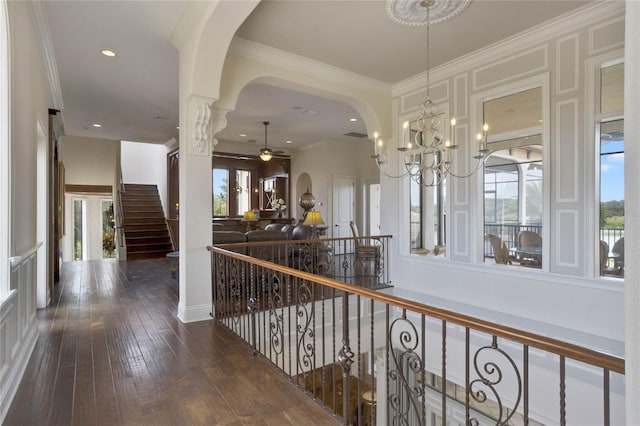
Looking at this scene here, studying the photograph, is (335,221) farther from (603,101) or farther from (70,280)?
(603,101)

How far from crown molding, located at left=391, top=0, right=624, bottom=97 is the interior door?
472 cm

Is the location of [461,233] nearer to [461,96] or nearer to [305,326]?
[461,96]

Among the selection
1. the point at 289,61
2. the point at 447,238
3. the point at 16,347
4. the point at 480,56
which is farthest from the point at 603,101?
the point at 16,347

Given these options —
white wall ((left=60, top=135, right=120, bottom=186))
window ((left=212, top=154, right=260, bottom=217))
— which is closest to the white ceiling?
window ((left=212, top=154, right=260, bottom=217))

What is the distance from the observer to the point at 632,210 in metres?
0.79

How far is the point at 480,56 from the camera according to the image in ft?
15.1

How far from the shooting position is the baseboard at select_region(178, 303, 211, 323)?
151 inches

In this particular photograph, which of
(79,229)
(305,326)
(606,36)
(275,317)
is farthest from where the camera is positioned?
(79,229)

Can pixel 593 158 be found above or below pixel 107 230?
above

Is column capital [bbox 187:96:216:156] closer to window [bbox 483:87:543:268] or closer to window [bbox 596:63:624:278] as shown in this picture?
window [bbox 483:87:543:268]

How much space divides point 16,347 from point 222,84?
10.3 ft

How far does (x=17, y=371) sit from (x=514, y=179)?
5352 millimetres

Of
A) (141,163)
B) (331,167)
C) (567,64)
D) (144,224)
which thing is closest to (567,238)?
(567,64)

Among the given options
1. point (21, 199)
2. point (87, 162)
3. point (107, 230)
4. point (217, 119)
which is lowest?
point (107, 230)
